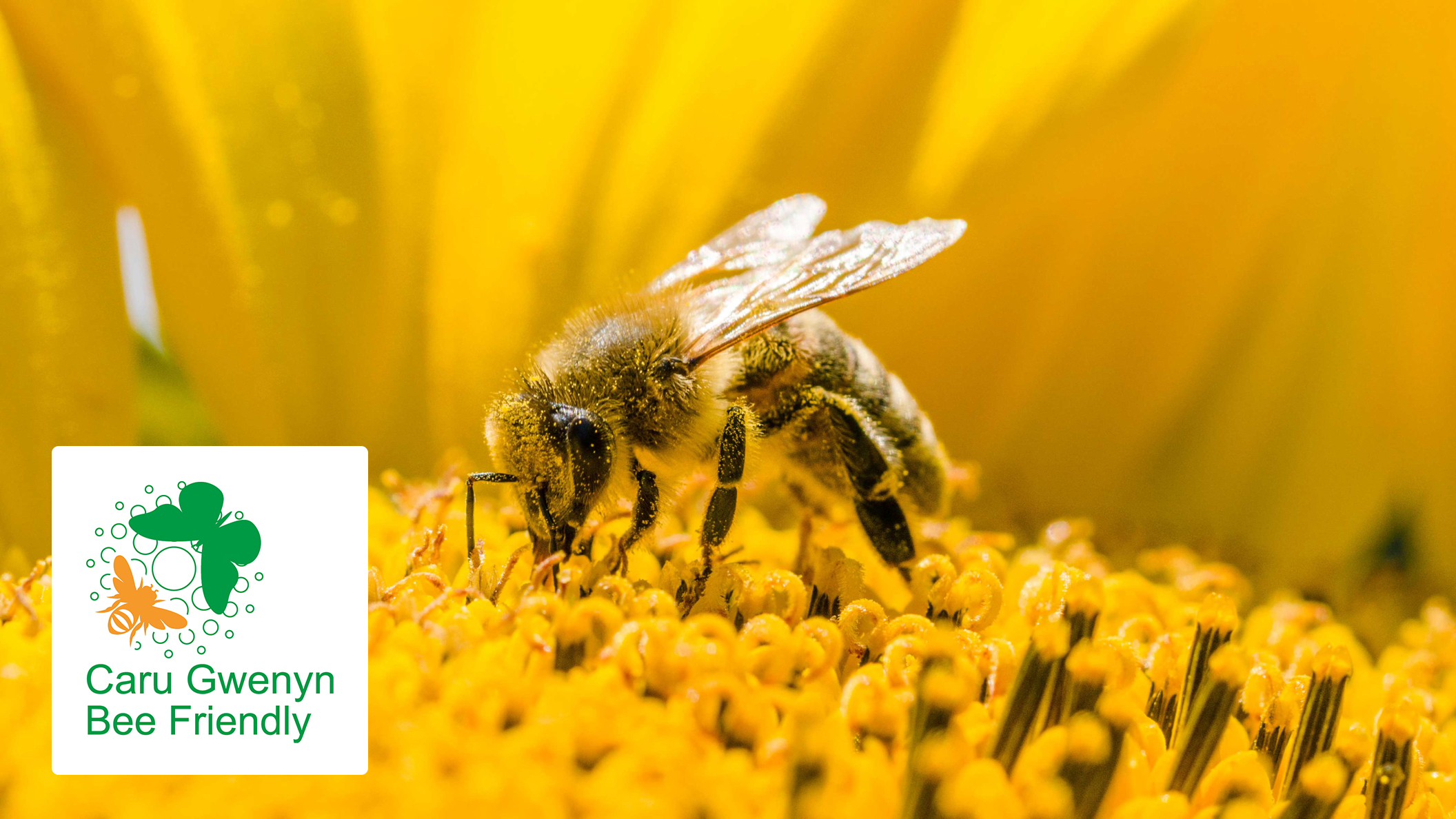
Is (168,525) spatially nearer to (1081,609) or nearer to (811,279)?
(811,279)

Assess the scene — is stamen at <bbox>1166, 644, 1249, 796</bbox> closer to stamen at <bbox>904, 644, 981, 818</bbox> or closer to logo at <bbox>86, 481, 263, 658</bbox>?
stamen at <bbox>904, 644, 981, 818</bbox>

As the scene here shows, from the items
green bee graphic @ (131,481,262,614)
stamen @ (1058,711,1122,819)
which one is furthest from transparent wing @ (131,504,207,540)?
stamen @ (1058,711,1122,819)

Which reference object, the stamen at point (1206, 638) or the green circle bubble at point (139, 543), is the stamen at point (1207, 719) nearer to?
the stamen at point (1206, 638)

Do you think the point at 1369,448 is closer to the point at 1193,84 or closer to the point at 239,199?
the point at 1193,84

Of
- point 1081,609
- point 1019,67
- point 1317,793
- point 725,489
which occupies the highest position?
point 1019,67

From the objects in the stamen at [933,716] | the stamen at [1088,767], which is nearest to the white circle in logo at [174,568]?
the stamen at [933,716]

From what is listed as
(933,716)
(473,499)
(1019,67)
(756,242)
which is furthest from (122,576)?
(1019,67)

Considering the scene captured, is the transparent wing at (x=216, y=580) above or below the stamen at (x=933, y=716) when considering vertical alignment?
above
